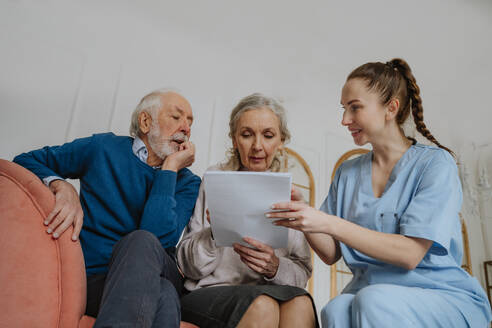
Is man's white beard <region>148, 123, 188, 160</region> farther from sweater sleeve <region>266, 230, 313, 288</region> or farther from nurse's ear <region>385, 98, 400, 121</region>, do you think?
nurse's ear <region>385, 98, 400, 121</region>

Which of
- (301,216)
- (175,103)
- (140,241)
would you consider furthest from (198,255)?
(175,103)

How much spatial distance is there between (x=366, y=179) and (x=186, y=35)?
2.46 m

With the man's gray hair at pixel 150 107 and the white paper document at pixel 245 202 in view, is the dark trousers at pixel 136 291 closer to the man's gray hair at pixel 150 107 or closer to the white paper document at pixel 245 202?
the white paper document at pixel 245 202

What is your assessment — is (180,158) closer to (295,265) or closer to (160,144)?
(160,144)

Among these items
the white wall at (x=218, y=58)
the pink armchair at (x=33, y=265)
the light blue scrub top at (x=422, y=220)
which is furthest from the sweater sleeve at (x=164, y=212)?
the white wall at (x=218, y=58)

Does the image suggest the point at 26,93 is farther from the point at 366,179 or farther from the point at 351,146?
the point at 351,146

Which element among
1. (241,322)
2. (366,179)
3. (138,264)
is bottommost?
(241,322)

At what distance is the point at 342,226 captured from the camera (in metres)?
0.95

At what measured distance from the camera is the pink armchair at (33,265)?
83 centimetres

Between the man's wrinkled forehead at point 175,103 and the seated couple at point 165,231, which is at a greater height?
the man's wrinkled forehead at point 175,103

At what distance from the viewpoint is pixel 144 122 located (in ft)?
5.42

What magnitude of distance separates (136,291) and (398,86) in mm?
1007

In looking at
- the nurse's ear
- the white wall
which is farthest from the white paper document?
the white wall

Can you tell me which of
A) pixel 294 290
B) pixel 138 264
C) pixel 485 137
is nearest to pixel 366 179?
pixel 294 290
